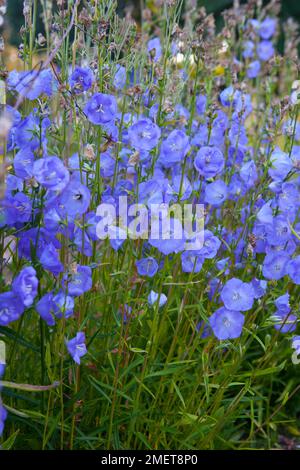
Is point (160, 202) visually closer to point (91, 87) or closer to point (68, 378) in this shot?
point (91, 87)

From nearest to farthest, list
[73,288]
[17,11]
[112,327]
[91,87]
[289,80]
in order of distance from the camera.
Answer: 1. [73,288]
2. [91,87]
3. [112,327]
4. [289,80]
5. [17,11]

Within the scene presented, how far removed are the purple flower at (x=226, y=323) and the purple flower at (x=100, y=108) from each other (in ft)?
2.21

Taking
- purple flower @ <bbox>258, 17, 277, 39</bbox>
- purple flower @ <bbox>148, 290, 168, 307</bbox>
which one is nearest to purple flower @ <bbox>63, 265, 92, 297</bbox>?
purple flower @ <bbox>148, 290, 168, 307</bbox>

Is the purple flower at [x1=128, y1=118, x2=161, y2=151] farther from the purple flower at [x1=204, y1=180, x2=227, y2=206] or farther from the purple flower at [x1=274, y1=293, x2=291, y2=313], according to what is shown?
the purple flower at [x1=274, y1=293, x2=291, y2=313]

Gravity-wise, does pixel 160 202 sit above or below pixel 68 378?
above

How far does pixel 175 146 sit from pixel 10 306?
758 millimetres

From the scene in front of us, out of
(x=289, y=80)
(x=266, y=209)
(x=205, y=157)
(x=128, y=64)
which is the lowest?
(x=266, y=209)

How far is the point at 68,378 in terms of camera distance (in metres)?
1.95

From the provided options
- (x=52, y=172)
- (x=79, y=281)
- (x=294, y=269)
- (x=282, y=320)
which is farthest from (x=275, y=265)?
(x=52, y=172)

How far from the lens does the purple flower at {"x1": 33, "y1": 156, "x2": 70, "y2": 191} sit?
1483 millimetres

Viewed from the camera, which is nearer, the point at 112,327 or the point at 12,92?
the point at 12,92
